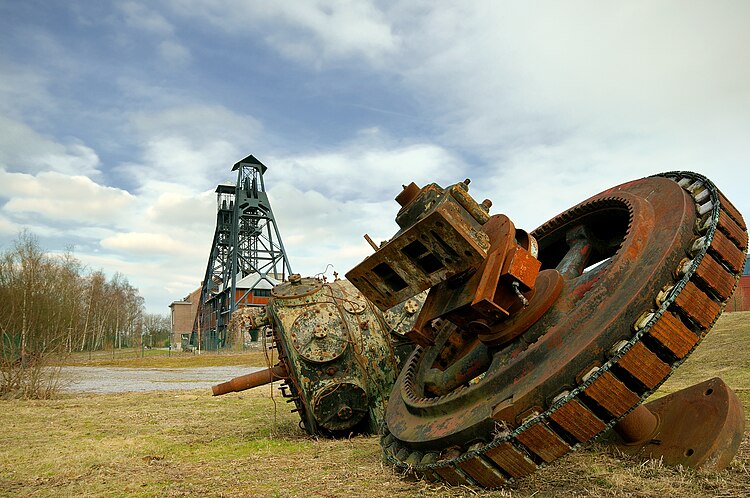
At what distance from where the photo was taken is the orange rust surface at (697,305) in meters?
3.54

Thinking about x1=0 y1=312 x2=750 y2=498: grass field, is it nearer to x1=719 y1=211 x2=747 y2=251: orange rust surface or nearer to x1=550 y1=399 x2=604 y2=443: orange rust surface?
x1=550 y1=399 x2=604 y2=443: orange rust surface

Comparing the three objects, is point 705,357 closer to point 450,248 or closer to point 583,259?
point 583,259

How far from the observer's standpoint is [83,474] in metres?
5.64

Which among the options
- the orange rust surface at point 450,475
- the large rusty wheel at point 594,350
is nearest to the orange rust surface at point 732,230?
the large rusty wheel at point 594,350

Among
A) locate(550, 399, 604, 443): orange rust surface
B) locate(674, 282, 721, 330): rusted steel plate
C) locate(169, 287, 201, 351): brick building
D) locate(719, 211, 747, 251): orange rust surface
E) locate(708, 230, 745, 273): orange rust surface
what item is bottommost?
locate(550, 399, 604, 443): orange rust surface

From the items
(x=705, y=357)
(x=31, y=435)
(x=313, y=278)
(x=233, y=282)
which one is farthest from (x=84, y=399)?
(x=233, y=282)

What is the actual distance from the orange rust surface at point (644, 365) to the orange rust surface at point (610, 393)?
10 centimetres

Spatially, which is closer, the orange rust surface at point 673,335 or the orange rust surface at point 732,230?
the orange rust surface at point 673,335

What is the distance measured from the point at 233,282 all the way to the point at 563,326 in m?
50.0

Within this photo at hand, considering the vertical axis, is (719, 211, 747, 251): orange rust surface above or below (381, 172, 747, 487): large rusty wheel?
above

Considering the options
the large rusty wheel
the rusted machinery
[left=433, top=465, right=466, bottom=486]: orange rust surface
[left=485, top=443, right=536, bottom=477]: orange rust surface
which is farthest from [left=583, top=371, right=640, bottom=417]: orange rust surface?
the rusted machinery

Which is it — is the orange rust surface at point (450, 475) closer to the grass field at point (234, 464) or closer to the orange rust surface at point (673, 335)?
the grass field at point (234, 464)

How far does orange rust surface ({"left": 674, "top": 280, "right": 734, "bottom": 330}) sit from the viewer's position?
354 centimetres

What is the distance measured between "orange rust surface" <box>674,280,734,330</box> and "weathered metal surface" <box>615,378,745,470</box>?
1.30m
